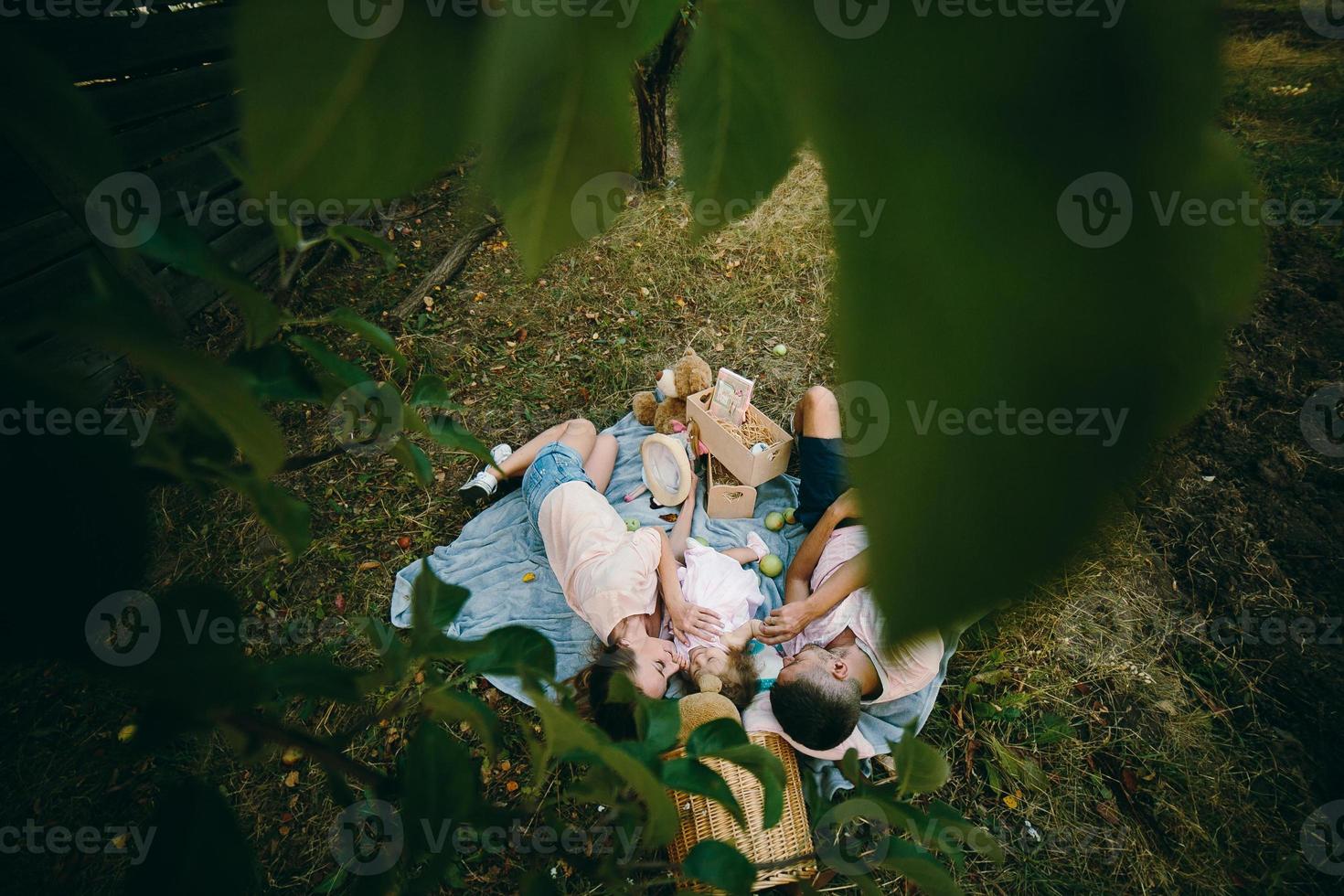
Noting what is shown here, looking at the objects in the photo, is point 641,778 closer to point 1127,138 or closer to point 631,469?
point 1127,138

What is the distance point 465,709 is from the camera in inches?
17.8

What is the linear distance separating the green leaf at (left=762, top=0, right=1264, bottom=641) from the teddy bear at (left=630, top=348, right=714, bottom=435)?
2.05m

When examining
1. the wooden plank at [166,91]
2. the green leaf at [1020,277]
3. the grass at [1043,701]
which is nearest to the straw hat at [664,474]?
the grass at [1043,701]

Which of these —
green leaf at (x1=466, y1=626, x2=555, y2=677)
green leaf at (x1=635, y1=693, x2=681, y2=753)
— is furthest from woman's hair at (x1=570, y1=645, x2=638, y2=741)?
green leaf at (x1=466, y1=626, x2=555, y2=677)

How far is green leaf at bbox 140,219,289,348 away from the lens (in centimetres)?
27

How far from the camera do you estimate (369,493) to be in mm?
2113

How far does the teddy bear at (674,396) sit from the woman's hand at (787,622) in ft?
2.41

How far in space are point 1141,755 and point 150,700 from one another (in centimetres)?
213

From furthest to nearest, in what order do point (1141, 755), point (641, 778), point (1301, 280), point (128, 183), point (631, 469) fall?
1. point (631, 469)
2. point (1301, 280)
3. point (1141, 755)
4. point (641, 778)
5. point (128, 183)

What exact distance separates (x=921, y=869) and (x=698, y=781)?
0.65 ft

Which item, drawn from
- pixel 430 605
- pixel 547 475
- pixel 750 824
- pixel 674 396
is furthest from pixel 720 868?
pixel 674 396

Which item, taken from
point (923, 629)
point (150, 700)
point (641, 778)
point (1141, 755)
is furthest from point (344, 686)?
point (1141, 755)

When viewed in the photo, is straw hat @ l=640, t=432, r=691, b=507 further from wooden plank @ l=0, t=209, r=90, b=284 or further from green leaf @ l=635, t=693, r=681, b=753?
wooden plank @ l=0, t=209, r=90, b=284

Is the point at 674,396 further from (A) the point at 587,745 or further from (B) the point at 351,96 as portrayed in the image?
(B) the point at 351,96
